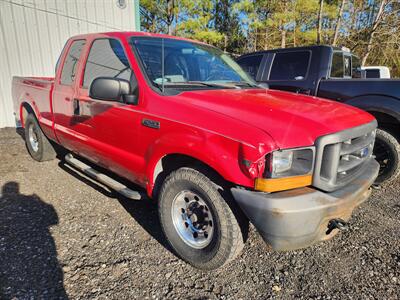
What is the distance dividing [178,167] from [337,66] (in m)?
3.90

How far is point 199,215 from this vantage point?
2557 mm

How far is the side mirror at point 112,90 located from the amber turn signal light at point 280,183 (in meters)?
1.41

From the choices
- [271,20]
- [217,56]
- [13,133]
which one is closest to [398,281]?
[217,56]

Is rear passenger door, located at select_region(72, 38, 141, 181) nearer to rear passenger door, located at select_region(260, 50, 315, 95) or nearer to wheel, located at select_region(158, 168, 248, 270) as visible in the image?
wheel, located at select_region(158, 168, 248, 270)

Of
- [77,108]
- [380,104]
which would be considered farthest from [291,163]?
[380,104]

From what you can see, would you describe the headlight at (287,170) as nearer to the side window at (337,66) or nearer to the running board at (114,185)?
the running board at (114,185)

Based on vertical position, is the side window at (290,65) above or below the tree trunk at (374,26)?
below

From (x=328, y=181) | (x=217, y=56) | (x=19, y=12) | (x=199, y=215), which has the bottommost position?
(x=199, y=215)

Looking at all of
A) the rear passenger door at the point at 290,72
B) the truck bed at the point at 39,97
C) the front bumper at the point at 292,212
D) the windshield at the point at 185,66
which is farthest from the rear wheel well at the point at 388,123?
the truck bed at the point at 39,97

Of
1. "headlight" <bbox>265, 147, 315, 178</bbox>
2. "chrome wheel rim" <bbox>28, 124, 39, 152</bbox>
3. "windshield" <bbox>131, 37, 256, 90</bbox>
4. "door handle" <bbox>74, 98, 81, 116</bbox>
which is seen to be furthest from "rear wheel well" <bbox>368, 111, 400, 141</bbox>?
"chrome wheel rim" <bbox>28, 124, 39, 152</bbox>

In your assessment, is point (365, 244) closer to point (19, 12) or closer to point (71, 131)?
point (71, 131)

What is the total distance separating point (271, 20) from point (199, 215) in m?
17.9

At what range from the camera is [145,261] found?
8.82 ft

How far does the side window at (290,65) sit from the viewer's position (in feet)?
17.0
